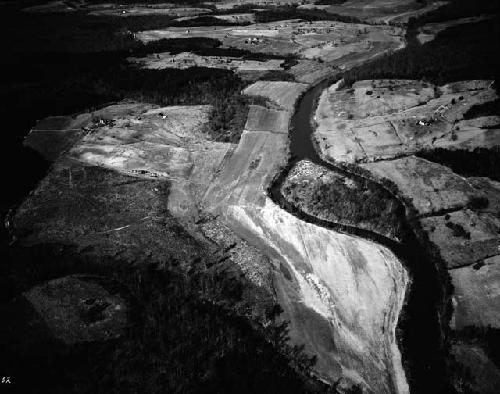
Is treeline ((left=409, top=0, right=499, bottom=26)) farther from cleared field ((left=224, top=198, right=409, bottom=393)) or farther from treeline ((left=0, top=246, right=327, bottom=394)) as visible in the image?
treeline ((left=0, top=246, right=327, bottom=394))

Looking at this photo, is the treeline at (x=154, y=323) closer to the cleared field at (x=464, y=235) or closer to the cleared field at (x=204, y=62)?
the cleared field at (x=464, y=235)

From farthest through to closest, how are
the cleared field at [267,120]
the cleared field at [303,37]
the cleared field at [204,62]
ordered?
the cleared field at [303,37]
the cleared field at [204,62]
the cleared field at [267,120]

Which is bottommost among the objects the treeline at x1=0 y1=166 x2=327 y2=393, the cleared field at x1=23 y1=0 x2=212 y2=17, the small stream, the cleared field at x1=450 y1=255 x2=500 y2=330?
the treeline at x1=0 y1=166 x2=327 y2=393

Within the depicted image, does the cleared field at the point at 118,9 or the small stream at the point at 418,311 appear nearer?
the small stream at the point at 418,311

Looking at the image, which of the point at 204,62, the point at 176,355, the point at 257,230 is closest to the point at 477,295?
the point at 257,230

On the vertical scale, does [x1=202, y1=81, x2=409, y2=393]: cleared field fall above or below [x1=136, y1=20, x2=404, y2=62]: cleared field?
below

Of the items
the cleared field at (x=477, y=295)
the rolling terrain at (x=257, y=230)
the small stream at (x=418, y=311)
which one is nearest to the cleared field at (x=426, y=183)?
the rolling terrain at (x=257, y=230)

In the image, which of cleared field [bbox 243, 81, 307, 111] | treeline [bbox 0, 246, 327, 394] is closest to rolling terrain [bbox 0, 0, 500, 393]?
treeline [bbox 0, 246, 327, 394]

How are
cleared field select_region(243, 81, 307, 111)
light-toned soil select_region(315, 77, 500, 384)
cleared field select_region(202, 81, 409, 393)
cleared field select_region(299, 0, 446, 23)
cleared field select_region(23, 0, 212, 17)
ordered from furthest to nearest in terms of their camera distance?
cleared field select_region(23, 0, 212, 17) < cleared field select_region(299, 0, 446, 23) < cleared field select_region(243, 81, 307, 111) < light-toned soil select_region(315, 77, 500, 384) < cleared field select_region(202, 81, 409, 393)
